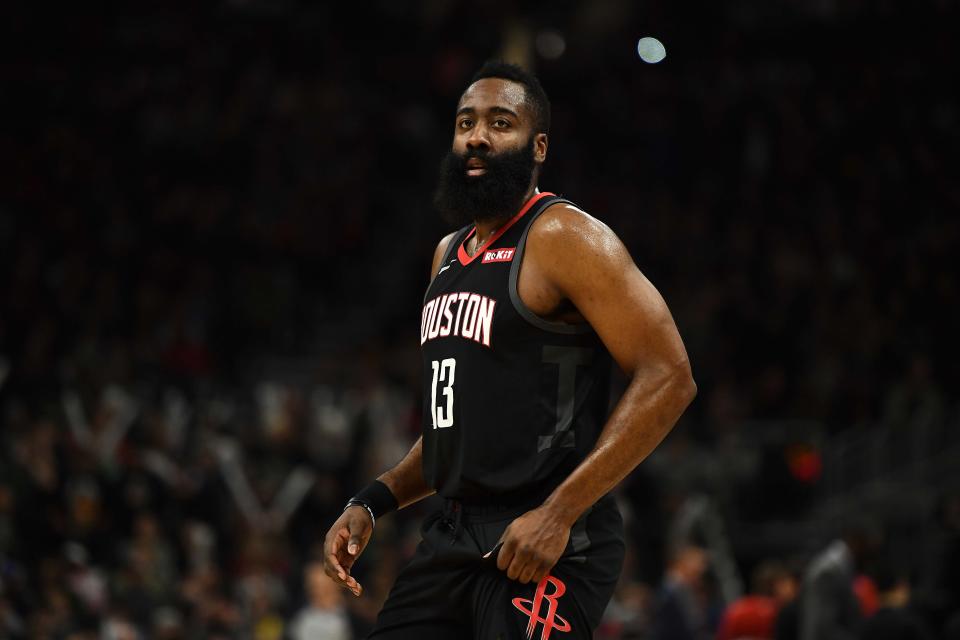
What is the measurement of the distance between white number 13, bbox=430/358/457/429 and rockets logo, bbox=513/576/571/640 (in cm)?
54

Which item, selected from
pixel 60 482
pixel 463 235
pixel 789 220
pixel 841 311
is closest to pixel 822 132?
pixel 789 220

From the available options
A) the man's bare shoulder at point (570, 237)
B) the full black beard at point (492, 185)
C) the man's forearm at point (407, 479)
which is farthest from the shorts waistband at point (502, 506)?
the full black beard at point (492, 185)

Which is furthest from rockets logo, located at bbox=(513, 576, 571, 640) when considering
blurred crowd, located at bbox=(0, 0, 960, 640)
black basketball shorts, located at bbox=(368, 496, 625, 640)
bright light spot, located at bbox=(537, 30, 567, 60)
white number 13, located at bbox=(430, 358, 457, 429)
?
bright light spot, located at bbox=(537, 30, 567, 60)

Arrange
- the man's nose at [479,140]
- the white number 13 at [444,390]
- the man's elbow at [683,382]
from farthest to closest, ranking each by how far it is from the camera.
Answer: the man's nose at [479,140] → the white number 13 at [444,390] → the man's elbow at [683,382]

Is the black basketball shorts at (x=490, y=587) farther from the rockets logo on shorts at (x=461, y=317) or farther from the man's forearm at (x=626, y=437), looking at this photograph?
the rockets logo on shorts at (x=461, y=317)

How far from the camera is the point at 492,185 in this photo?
399 cm

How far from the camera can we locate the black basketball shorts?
143 inches

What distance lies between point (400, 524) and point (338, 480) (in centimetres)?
76

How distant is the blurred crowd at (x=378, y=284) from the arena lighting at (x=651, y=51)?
0.23 meters

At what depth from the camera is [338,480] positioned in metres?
13.5

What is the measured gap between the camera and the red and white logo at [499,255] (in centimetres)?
392

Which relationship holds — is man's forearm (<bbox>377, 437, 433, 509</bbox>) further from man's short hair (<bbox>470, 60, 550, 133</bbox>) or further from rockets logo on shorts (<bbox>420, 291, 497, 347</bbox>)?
man's short hair (<bbox>470, 60, 550, 133</bbox>)

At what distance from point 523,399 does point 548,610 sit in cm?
56

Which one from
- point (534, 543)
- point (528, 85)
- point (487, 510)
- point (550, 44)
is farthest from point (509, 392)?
point (550, 44)
